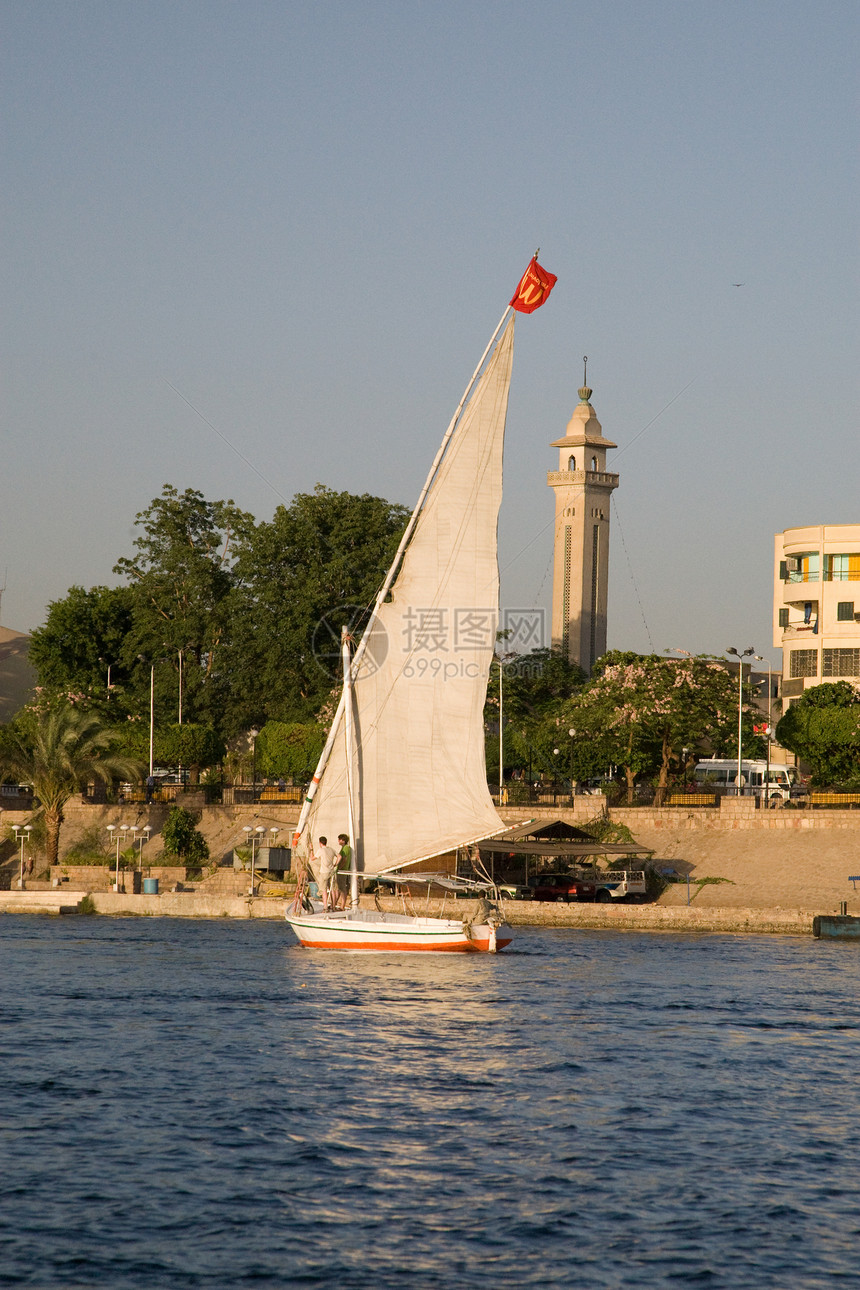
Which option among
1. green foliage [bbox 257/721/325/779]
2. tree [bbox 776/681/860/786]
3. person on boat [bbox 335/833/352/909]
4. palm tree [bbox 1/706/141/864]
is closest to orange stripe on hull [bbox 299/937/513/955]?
person on boat [bbox 335/833/352/909]

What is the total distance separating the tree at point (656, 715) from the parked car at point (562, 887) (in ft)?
41.0

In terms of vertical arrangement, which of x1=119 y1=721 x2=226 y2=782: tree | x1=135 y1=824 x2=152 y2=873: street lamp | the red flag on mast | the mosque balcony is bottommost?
x1=135 y1=824 x2=152 y2=873: street lamp

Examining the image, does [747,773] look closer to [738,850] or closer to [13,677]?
[738,850]

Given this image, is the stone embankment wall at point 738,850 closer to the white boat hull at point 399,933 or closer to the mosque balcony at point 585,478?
the white boat hull at point 399,933

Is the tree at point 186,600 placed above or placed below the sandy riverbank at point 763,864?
above

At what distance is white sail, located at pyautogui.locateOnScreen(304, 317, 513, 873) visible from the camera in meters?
40.7

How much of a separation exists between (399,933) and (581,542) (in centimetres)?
9045

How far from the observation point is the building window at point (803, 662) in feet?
276

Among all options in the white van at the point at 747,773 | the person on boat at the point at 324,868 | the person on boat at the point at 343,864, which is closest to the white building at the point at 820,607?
the white van at the point at 747,773

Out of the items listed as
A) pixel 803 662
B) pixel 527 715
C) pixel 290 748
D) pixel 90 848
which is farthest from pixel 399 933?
pixel 803 662

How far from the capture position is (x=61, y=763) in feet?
211

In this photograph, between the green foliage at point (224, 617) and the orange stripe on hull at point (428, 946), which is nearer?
the orange stripe on hull at point (428, 946)

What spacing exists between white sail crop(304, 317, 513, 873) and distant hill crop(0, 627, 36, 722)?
73.8m

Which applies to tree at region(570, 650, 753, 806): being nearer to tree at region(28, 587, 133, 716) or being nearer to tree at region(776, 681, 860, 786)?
tree at region(776, 681, 860, 786)
